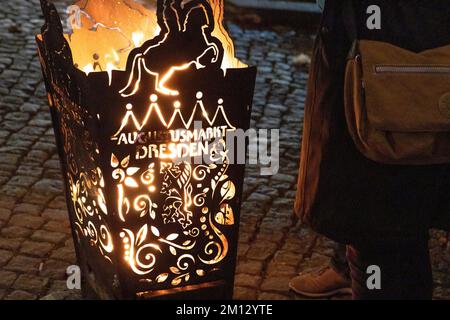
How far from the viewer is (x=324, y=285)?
363cm

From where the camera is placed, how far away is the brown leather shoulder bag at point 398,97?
8.20ft

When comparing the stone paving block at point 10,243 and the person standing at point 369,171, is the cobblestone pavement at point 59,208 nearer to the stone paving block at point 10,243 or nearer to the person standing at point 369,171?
the stone paving block at point 10,243

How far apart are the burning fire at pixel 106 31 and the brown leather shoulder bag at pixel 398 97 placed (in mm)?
943

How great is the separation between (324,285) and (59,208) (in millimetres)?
1655

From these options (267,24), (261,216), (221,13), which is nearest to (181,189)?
(221,13)

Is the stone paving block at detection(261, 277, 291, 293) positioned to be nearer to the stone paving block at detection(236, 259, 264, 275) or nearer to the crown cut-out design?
the stone paving block at detection(236, 259, 264, 275)

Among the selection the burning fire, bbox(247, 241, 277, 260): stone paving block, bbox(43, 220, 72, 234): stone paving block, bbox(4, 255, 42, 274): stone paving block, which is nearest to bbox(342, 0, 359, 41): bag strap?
the burning fire

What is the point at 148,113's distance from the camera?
267cm

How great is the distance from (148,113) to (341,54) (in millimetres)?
710

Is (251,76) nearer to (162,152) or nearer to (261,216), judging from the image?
(162,152)

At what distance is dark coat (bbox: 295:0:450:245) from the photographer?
2535 mm

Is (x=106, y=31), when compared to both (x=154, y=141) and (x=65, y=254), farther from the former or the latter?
(x=65, y=254)

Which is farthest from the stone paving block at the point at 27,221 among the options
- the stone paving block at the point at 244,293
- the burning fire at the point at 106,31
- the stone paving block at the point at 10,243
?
the burning fire at the point at 106,31

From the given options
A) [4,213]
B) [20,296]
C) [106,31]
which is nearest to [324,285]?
[20,296]
